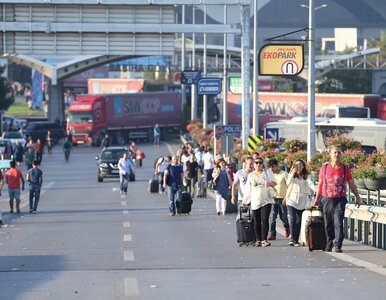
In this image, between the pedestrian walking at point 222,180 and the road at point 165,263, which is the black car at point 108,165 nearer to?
the road at point 165,263

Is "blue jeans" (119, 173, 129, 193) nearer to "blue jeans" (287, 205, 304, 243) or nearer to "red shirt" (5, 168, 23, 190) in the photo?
"red shirt" (5, 168, 23, 190)

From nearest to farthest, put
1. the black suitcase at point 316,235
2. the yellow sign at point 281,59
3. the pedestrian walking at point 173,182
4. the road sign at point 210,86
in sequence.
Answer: the black suitcase at point 316,235, the pedestrian walking at point 173,182, the yellow sign at point 281,59, the road sign at point 210,86

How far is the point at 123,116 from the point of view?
3504 inches

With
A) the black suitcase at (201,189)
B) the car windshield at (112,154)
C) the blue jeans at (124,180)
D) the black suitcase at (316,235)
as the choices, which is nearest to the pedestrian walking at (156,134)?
the car windshield at (112,154)

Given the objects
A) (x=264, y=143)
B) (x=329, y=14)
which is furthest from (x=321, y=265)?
(x=329, y=14)

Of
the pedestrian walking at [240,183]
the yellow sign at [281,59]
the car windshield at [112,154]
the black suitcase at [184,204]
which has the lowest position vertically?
the black suitcase at [184,204]

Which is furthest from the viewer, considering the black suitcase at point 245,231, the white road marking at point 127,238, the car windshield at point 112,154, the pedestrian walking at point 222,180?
the car windshield at point 112,154

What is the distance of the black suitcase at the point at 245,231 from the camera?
2031 cm

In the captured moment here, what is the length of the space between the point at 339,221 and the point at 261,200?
1873 mm

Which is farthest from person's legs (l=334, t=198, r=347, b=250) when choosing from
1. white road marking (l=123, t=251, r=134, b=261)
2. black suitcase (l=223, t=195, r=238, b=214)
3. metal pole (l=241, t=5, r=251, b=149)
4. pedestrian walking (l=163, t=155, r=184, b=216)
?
metal pole (l=241, t=5, r=251, b=149)

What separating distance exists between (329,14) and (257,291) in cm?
12088

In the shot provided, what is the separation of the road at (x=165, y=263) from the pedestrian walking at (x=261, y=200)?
0.38m

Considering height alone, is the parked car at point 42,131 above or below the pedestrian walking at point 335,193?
below

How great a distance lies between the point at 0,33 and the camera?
4022cm
